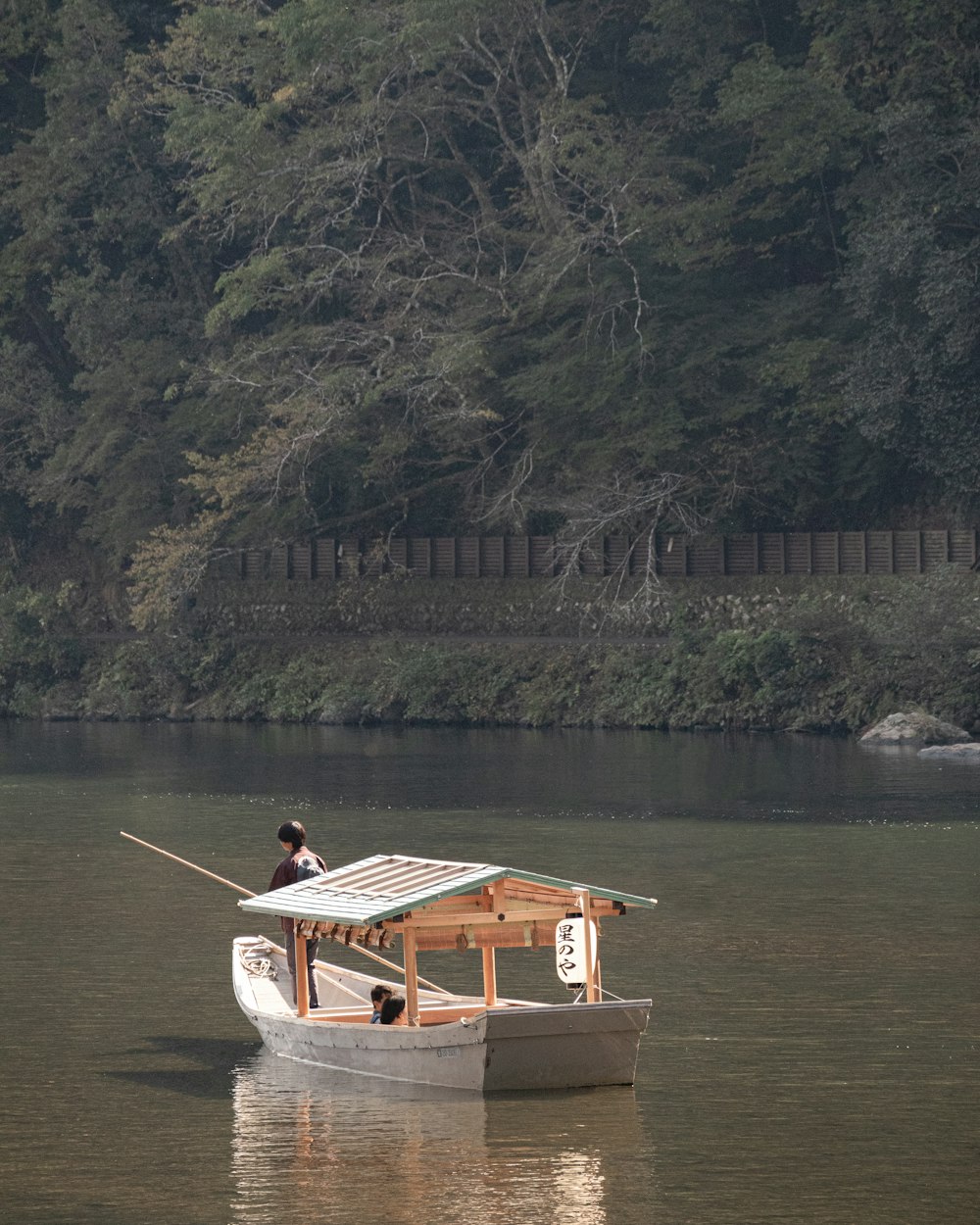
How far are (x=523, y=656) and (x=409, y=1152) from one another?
4436 cm

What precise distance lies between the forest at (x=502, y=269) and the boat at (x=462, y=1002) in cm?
3813

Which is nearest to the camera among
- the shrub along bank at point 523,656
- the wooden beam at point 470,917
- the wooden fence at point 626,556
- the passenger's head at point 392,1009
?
the wooden beam at point 470,917

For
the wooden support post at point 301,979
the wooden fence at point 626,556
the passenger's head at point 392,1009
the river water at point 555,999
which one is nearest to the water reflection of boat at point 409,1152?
the river water at point 555,999

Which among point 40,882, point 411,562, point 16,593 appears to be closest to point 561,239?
point 411,562

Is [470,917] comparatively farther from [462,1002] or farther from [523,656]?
[523,656]

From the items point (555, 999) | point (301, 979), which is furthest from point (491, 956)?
point (555, 999)

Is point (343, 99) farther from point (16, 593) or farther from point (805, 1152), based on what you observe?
point (805, 1152)

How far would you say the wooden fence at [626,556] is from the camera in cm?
5666

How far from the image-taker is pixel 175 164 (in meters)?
68.5

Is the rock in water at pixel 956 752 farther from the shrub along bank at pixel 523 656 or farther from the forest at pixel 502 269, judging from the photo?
the forest at pixel 502 269

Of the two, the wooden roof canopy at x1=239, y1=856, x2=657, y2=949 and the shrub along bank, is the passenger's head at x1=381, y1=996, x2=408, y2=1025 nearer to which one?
the wooden roof canopy at x1=239, y1=856, x2=657, y2=949

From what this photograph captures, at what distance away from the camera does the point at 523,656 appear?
59.2m

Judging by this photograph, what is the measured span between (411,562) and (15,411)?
13728mm

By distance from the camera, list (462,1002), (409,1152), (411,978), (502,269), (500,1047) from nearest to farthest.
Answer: (409,1152), (500,1047), (411,978), (462,1002), (502,269)
